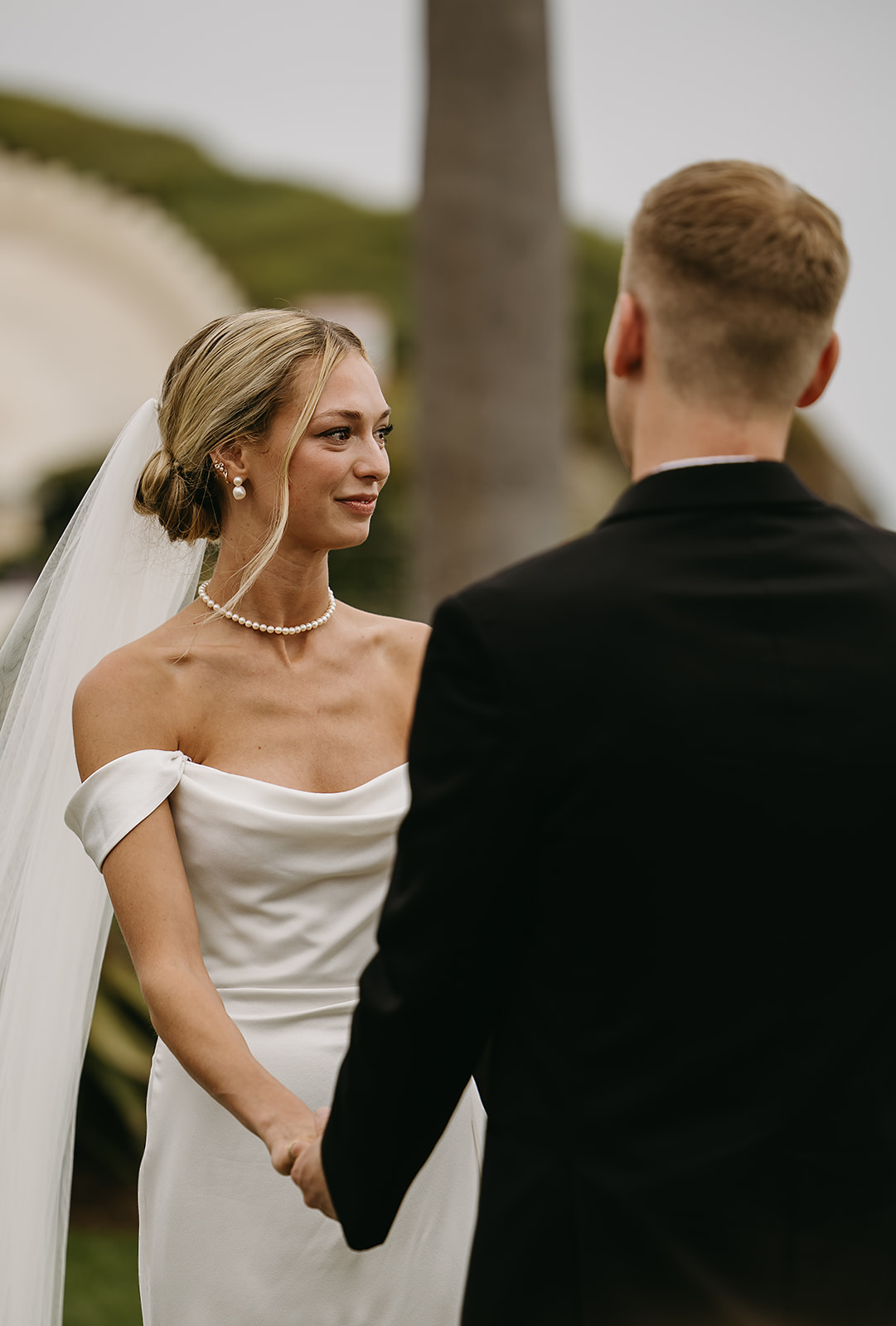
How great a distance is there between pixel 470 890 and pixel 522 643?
0.29 meters

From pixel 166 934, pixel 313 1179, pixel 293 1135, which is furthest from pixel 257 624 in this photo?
pixel 313 1179

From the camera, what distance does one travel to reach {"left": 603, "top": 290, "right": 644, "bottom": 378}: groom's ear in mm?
1499

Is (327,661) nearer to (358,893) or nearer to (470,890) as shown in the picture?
(358,893)

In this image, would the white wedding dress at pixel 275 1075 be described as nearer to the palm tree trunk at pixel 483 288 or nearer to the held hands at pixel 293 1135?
the held hands at pixel 293 1135

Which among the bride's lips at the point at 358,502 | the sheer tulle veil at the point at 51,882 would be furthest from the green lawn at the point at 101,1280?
the bride's lips at the point at 358,502

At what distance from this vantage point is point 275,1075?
94.3 inches

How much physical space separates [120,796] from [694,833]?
3.96 feet

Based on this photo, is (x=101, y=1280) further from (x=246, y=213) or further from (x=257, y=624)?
(x=246, y=213)

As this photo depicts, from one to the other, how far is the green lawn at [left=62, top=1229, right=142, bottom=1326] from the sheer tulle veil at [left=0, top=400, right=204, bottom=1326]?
2.01 metres

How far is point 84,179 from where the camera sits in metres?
13.7

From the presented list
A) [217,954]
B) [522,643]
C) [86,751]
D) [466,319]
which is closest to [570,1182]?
[522,643]

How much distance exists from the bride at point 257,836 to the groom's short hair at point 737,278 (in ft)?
3.55

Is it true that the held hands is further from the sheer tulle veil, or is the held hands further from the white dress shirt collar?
the white dress shirt collar

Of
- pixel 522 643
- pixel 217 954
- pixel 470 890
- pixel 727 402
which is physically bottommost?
pixel 217 954
